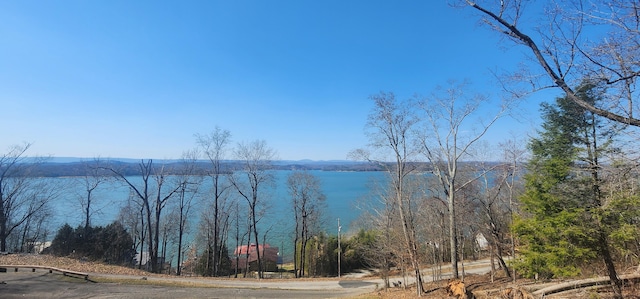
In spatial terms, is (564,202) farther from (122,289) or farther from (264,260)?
(264,260)

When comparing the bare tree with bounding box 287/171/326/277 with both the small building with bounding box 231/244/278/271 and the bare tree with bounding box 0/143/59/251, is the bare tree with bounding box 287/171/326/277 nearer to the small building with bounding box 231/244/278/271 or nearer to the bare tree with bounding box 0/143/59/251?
the small building with bounding box 231/244/278/271

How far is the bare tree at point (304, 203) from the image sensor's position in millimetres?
31250

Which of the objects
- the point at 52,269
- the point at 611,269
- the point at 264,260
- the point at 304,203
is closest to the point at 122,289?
the point at 52,269

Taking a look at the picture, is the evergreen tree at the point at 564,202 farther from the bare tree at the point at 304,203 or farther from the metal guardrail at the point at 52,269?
the metal guardrail at the point at 52,269

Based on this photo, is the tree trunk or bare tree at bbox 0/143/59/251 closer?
the tree trunk

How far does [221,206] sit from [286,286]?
13830 millimetres

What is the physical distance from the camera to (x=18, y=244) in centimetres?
3409

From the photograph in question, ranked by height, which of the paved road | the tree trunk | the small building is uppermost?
the tree trunk

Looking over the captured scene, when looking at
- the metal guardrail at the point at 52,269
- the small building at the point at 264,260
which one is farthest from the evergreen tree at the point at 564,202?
the small building at the point at 264,260

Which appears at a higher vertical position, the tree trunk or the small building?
the tree trunk

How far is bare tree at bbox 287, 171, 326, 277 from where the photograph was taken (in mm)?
31250

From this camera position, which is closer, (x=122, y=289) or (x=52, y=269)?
(x=122, y=289)

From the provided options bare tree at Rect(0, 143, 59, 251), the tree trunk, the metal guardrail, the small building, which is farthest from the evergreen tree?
bare tree at Rect(0, 143, 59, 251)

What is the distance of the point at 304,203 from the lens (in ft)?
104
